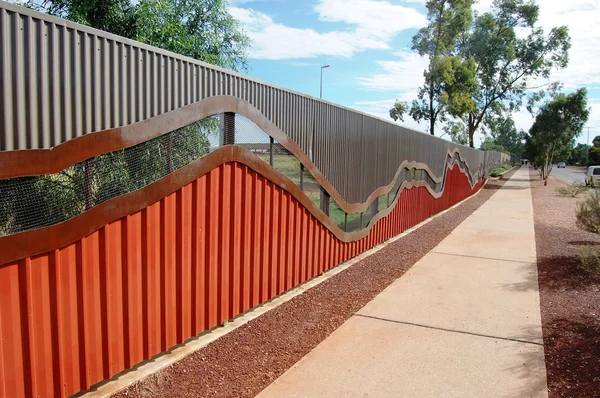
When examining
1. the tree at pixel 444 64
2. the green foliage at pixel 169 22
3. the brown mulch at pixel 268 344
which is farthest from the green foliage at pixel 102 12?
the tree at pixel 444 64

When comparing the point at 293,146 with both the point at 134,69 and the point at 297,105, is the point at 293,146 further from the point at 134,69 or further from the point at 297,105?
the point at 134,69

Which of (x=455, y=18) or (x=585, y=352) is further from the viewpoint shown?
(x=455, y=18)

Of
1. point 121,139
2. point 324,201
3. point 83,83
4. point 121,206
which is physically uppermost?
point 83,83

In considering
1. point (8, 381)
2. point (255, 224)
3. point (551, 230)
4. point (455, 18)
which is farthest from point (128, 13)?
point (455, 18)

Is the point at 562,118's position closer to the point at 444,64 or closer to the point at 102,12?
the point at 444,64

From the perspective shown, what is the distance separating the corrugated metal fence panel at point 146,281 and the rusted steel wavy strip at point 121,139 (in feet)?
1.65

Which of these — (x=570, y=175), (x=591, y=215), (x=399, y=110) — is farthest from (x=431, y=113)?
(x=570, y=175)

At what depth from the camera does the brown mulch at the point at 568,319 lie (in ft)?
11.9

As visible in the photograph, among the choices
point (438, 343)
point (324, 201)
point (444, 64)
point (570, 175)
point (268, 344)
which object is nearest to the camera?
point (268, 344)

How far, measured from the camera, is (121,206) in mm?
3293

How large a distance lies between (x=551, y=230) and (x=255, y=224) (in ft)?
31.0

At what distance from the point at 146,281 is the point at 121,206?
2.13ft

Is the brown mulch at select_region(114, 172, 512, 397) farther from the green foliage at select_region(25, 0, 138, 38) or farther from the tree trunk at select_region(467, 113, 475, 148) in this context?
the tree trunk at select_region(467, 113, 475, 148)

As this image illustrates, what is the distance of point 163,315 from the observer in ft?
12.5
